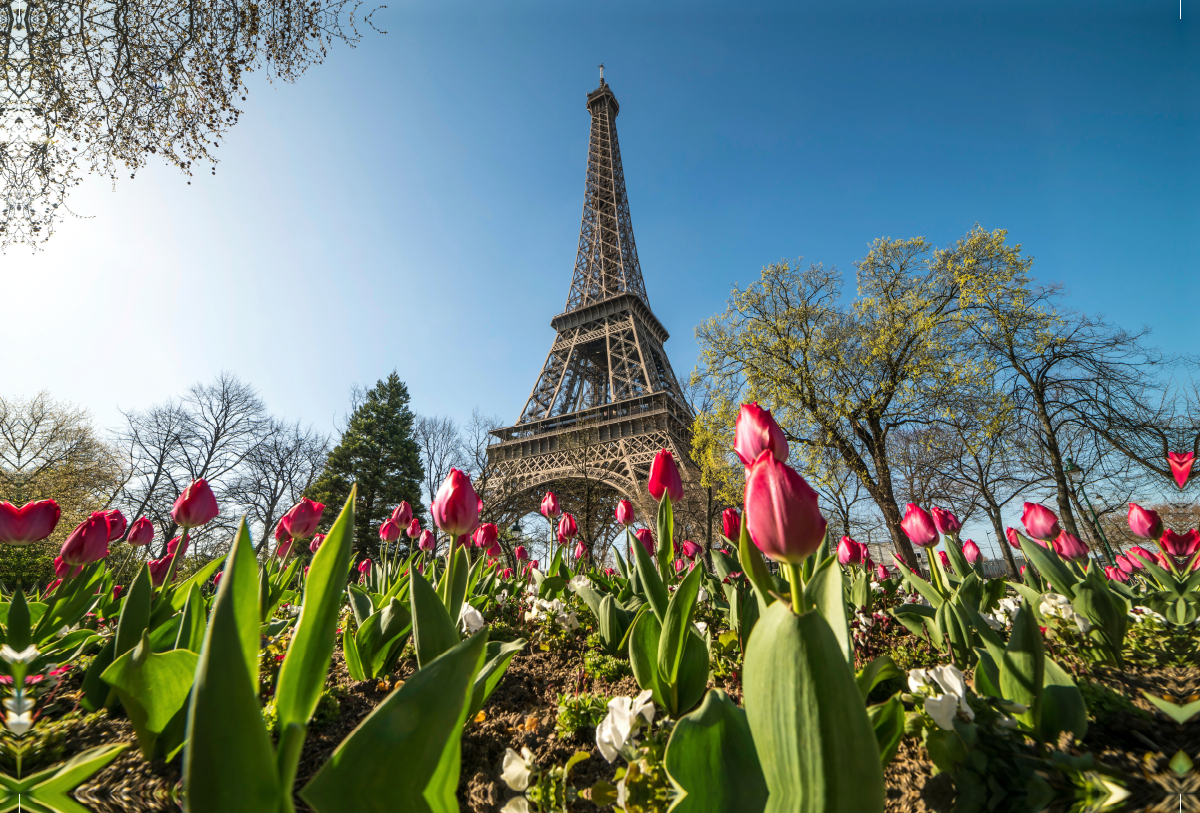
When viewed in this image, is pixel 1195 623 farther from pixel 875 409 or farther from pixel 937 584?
pixel 875 409

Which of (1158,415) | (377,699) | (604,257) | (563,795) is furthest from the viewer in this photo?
(604,257)

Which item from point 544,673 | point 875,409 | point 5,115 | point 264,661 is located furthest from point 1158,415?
point 5,115

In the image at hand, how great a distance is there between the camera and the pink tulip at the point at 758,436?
4.48 feet

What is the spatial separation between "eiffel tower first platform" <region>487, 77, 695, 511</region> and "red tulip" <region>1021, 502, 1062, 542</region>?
11052mm

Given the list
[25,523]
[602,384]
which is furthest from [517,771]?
[602,384]

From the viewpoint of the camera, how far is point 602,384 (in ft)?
97.1

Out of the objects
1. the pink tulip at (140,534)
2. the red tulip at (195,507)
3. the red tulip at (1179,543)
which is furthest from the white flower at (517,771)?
the red tulip at (1179,543)

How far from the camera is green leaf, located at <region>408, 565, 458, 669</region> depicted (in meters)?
1.37

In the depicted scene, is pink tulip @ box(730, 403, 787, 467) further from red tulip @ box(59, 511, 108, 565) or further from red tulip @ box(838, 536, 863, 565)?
red tulip @ box(59, 511, 108, 565)

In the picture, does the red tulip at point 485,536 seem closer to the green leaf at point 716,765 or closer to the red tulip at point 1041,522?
the green leaf at point 716,765

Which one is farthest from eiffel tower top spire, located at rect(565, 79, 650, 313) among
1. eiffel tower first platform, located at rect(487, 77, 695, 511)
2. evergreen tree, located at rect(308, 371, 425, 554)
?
evergreen tree, located at rect(308, 371, 425, 554)

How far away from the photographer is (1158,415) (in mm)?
11445

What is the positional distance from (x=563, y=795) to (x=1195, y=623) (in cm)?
300

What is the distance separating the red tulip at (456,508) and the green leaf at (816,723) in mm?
1213
